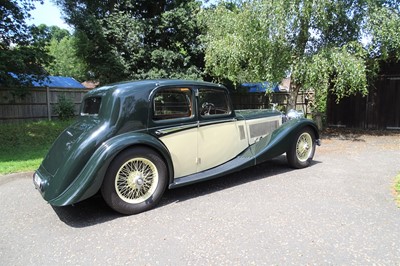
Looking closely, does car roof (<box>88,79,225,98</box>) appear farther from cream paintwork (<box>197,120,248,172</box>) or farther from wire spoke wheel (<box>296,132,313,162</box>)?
wire spoke wheel (<box>296,132,313,162</box>)

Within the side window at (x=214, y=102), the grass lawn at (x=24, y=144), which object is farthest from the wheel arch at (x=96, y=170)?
the grass lawn at (x=24, y=144)

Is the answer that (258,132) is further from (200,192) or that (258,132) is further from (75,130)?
(75,130)

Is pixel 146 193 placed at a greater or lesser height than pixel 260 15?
lesser

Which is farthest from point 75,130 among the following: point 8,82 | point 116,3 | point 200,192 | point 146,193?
point 116,3

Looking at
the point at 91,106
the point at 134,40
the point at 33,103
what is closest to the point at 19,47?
the point at 33,103

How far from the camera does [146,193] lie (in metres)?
4.02

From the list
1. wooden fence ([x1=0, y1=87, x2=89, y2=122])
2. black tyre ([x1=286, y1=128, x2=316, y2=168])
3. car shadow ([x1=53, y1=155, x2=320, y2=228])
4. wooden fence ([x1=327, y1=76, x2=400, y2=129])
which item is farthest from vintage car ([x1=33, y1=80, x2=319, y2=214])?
wooden fence ([x1=0, y1=87, x2=89, y2=122])

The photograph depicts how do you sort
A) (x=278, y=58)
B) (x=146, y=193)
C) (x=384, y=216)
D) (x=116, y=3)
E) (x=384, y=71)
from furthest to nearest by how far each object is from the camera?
(x=116, y=3) → (x=384, y=71) → (x=278, y=58) → (x=146, y=193) → (x=384, y=216)

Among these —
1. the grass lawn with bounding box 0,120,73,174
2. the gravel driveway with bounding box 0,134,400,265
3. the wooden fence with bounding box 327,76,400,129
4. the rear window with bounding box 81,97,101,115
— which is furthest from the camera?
the wooden fence with bounding box 327,76,400,129

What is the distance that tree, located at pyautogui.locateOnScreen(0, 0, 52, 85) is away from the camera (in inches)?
394

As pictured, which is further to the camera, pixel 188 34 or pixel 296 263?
pixel 188 34

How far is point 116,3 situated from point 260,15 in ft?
26.0

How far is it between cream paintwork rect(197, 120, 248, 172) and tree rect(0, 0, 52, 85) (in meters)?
8.36

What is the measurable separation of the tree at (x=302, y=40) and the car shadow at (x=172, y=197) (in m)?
4.00
